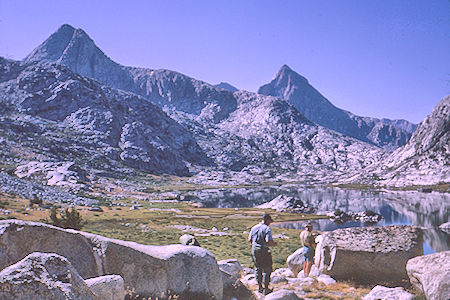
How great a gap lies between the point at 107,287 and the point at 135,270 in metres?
2.58

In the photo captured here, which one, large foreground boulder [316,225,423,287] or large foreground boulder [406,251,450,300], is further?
large foreground boulder [316,225,423,287]

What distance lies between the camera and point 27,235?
9391mm

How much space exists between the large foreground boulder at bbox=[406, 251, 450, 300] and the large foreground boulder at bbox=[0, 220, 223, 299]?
7.59 m

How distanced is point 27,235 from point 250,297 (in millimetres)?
8967

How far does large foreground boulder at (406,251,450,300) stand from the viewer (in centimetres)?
1038

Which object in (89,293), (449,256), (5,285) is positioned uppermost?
(5,285)

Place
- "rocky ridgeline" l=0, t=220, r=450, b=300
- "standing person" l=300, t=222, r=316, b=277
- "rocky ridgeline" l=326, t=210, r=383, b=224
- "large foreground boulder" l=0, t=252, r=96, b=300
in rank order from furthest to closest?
"rocky ridgeline" l=326, t=210, r=383, b=224
"standing person" l=300, t=222, r=316, b=277
"rocky ridgeline" l=0, t=220, r=450, b=300
"large foreground boulder" l=0, t=252, r=96, b=300

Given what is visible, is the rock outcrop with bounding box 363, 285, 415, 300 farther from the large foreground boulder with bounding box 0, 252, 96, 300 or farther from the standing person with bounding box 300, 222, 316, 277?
the large foreground boulder with bounding box 0, 252, 96, 300

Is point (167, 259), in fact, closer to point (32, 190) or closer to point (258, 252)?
point (258, 252)

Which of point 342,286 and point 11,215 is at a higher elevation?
point 342,286

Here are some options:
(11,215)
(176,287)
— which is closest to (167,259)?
(176,287)

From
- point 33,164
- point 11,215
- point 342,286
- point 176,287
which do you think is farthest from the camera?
point 33,164

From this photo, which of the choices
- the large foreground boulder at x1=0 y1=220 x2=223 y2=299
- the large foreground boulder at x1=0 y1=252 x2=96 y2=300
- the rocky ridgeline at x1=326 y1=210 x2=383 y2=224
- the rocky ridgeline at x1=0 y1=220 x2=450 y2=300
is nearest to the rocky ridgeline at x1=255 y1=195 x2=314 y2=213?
the rocky ridgeline at x1=326 y1=210 x2=383 y2=224

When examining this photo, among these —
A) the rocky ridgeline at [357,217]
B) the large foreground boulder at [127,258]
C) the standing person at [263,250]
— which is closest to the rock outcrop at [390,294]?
the standing person at [263,250]
